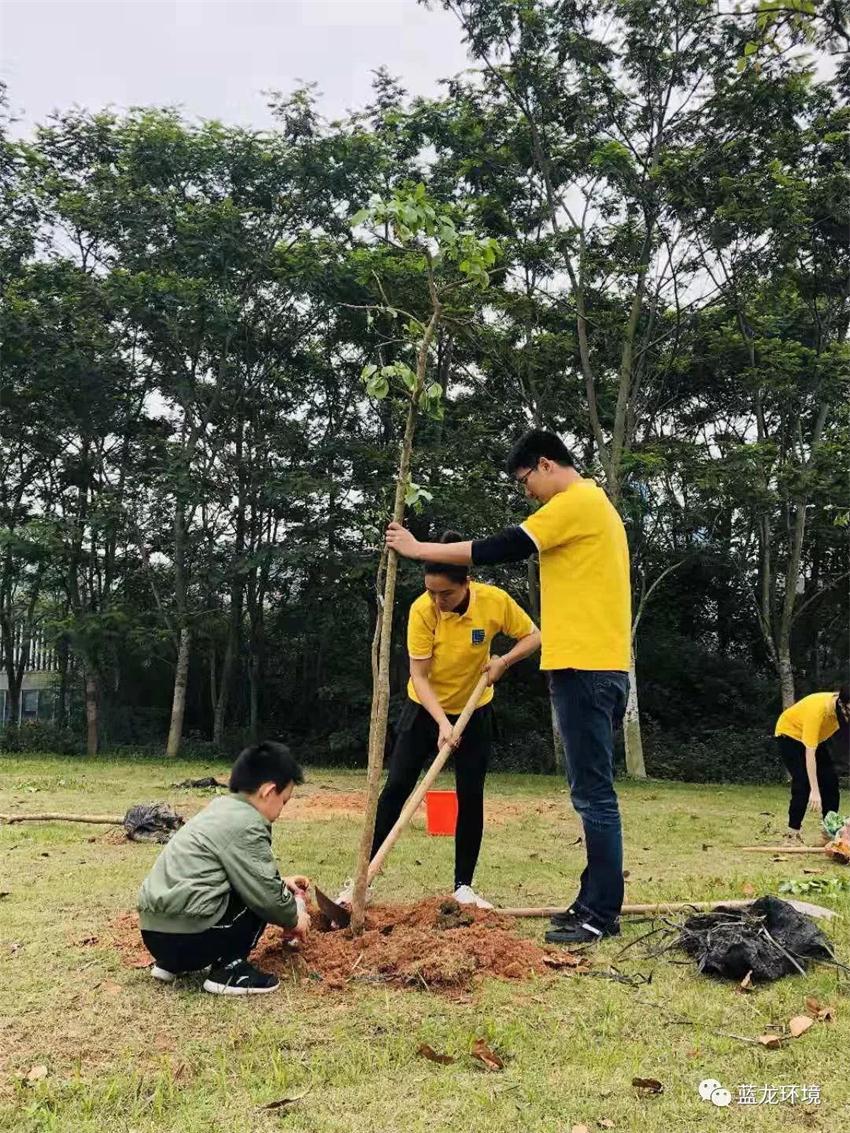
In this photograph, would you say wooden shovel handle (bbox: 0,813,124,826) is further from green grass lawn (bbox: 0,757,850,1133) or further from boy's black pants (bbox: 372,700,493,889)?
boy's black pants (bbox: 372,700,493,889)

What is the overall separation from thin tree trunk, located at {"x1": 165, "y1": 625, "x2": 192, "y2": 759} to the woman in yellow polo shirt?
537 inches

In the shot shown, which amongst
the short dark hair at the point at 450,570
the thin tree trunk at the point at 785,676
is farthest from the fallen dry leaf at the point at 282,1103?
the thin tree trunk at the point at 785,676

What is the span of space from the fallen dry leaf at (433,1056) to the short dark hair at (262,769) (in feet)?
3.84

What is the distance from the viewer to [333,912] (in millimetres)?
4184

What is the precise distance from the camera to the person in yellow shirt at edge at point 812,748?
7.22m

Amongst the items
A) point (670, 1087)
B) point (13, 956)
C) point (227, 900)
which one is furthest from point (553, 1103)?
point (13, 956)

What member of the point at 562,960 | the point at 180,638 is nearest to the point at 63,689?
the point at 180,638

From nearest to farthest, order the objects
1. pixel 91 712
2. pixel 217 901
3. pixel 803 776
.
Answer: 1. pixel 217 901
2. pixel 803 776
3. pixel 91 712

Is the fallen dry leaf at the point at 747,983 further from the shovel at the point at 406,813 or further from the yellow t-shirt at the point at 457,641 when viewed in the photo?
the yellow t-shirt at the point at 457,641

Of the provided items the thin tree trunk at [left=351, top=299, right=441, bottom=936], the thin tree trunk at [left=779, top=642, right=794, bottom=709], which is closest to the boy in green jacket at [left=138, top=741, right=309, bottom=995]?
the thin tree trunk at [left=351, top=299, right=441, bottom=936]

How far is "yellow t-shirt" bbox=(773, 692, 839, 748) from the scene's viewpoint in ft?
23.8

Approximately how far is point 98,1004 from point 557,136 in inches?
617

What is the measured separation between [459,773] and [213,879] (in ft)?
5.55

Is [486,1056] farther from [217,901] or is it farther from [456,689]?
[456,689]
